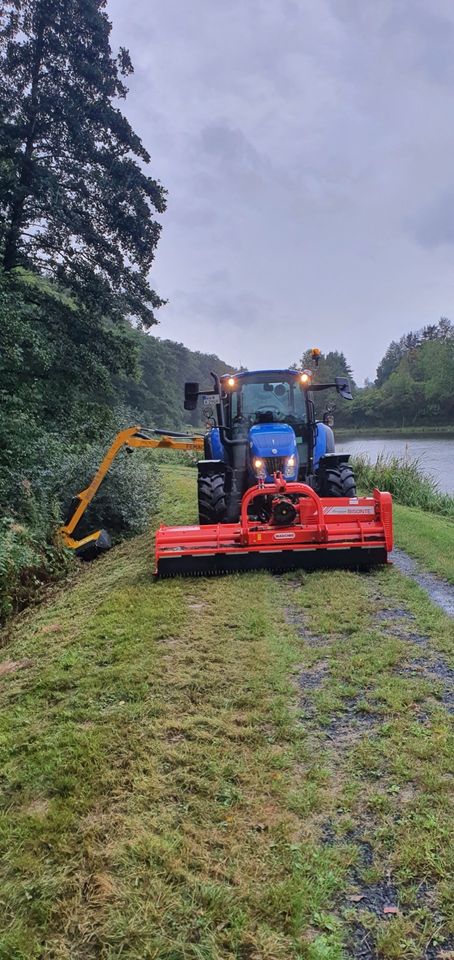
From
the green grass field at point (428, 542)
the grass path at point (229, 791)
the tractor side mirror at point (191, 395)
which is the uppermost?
the tractor side mirror at point (191, 395)

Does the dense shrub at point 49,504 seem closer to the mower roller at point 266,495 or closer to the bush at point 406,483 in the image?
the mower roller at point 266,495

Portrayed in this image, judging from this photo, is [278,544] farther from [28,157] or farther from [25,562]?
[28,157]

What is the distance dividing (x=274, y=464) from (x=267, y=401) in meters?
1.39

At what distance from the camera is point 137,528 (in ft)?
30.6

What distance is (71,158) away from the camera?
11.0 m

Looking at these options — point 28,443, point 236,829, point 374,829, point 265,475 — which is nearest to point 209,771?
point 236,829

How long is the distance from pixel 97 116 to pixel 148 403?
41308 mm

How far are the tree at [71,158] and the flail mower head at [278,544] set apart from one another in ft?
27.0

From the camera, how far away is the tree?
10.4 meters

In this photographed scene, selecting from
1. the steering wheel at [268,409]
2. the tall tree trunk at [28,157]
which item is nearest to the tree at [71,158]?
the tall tree trunk at [28,157]

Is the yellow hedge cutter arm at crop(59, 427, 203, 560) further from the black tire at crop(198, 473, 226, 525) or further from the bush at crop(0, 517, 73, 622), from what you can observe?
the black tire at crop(198, 473, 226, 525)

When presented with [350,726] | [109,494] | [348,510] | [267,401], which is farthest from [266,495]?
[109,494]

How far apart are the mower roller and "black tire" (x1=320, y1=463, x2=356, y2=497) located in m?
0.01

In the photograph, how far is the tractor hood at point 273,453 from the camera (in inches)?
256
